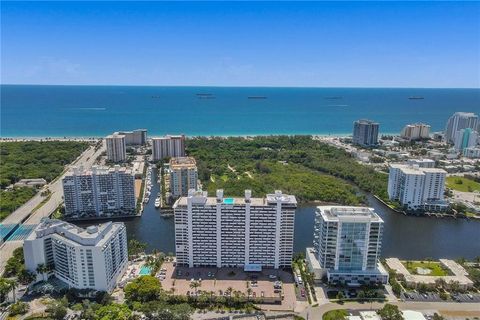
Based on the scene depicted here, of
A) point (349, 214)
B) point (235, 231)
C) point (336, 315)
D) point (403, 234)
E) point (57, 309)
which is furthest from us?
point (403, 234)

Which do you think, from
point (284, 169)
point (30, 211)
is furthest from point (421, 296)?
point (30, 211)

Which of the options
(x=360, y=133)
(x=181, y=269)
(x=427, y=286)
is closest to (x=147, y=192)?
(x=181, y=269)

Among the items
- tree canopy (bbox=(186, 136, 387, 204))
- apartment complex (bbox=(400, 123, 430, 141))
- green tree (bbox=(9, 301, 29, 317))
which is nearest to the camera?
green tree (bbox=(9, 301, 29, 317))

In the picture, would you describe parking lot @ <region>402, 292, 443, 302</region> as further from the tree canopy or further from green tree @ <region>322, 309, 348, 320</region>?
the tree canopy

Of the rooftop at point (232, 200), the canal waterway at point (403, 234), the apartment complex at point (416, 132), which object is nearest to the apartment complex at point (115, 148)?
the canal waterway at point (403, 234)

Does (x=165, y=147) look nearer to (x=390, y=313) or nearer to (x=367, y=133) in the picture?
(x=367, y=133)

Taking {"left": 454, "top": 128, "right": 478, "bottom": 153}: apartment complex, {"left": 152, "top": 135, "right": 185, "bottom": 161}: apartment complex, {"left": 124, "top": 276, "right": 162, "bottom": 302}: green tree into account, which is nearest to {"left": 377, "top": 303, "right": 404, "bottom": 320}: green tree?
{"left": 124, "top": 276, "right": 162, "bottom": 302}: green tree

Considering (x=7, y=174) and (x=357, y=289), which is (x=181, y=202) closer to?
(x=357, y=289)
